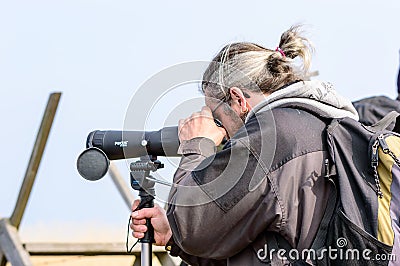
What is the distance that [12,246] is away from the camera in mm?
4598

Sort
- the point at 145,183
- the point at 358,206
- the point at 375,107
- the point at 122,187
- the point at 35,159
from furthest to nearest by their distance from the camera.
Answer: the point at 122,187, the point at 35,159, the point at 375,107, the point at 145,183, the point at 358,206

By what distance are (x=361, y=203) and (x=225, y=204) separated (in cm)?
34

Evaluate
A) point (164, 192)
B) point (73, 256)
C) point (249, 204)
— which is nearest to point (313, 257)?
point (249, 204)

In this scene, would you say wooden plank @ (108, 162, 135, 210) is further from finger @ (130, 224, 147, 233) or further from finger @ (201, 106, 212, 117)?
finger @ (201, 106, 212, 117)

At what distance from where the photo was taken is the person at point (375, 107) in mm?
4238

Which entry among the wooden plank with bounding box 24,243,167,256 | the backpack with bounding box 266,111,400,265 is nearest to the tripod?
the backpack with bounding box 266,111,400,265

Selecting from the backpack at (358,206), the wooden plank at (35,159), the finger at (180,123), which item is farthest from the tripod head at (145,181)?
the wooden plank at (35,159)

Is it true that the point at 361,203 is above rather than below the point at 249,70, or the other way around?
A: below

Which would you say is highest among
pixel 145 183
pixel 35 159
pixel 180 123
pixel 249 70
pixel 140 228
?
pixel 249 70

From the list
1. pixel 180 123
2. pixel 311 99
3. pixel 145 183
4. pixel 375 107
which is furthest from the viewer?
pixel 375 107

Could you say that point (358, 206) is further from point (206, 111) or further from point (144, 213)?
point (144, 213)

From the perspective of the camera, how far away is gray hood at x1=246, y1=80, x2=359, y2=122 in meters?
2.16

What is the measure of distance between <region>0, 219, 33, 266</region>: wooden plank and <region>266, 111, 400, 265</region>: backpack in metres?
2.78

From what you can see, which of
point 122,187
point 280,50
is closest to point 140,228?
point 280,50
